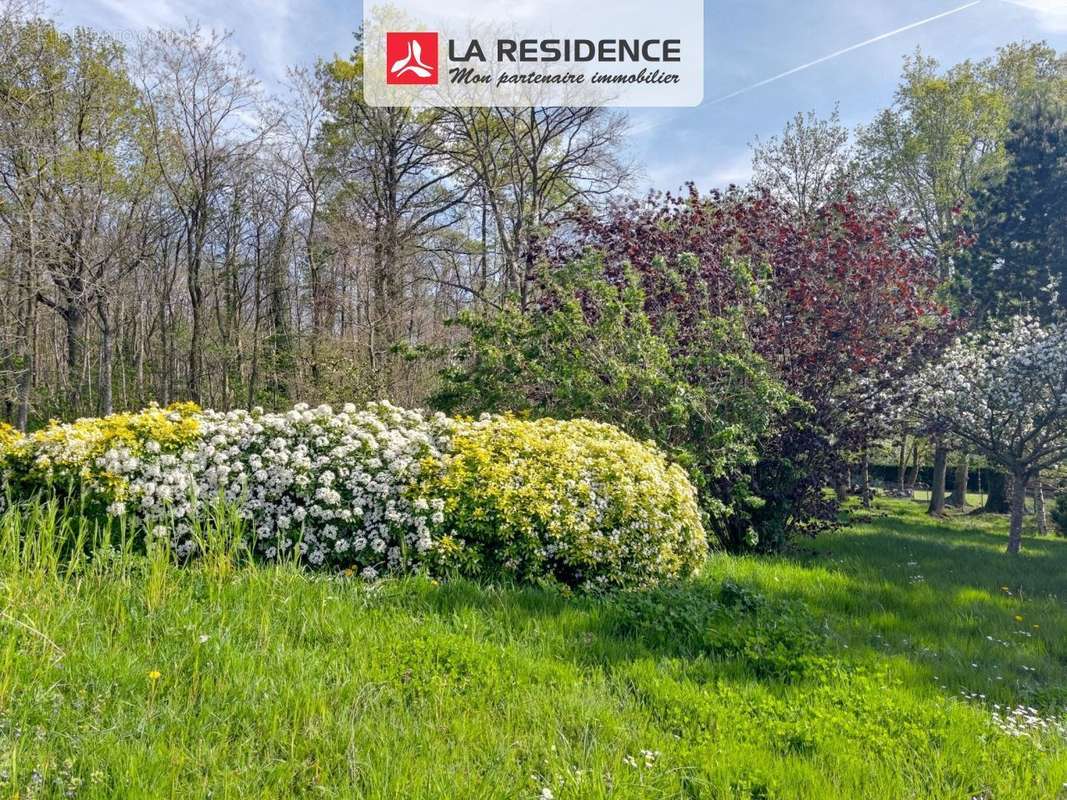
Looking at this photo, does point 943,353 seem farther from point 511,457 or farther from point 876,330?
point 511,457

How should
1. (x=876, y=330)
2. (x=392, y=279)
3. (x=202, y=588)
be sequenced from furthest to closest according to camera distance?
(x=392, y=279) → (x=876, y=330) → (x=202, y=588)

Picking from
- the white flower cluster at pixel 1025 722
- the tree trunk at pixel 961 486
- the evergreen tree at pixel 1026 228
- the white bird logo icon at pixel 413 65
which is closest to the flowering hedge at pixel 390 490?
the white flower cluster at pixel 1025 722

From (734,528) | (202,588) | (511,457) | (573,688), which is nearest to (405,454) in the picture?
(511,457)

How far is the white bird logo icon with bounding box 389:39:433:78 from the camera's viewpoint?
44.4ft

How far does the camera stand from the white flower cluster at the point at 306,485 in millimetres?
4000

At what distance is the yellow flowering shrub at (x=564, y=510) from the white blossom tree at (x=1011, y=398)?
15.1 feet

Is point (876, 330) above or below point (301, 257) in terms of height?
below

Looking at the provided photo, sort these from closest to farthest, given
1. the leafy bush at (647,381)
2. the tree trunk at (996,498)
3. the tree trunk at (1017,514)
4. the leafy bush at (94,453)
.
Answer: the leafy bush at (94,453)
the leafy bush at (647,381)
the tree trunk at (1017,514)
the tree trunk at (996,498)

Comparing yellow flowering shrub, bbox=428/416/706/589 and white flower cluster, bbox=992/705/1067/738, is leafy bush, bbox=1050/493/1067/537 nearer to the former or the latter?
yellow flowering shrub, bbox=428/416/706/589

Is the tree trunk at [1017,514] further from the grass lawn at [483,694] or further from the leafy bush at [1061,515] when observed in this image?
the leafy bush at [1061,515]

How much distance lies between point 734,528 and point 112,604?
5439mm

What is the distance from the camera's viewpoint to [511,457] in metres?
4.32

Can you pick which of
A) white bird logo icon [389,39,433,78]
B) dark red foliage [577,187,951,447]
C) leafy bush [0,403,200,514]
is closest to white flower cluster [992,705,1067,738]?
dark red foliage [577,187,951,447]

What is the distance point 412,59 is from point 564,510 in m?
12.7
